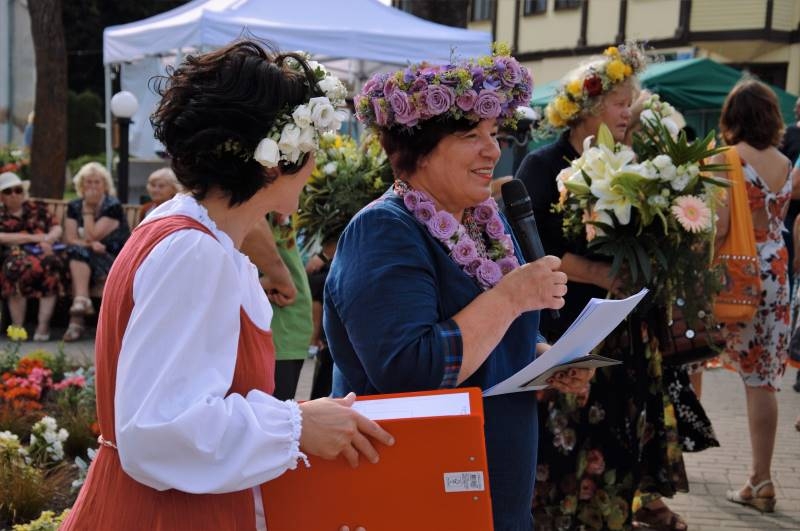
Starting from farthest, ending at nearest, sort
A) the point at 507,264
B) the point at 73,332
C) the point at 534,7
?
the point at 534,7 → the point at 73,332 → the point at 507,264

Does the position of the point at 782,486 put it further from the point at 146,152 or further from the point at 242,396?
the point at 146,152

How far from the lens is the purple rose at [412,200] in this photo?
8.63 ft

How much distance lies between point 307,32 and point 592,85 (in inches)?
285

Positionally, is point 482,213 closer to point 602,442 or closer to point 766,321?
point 602,442

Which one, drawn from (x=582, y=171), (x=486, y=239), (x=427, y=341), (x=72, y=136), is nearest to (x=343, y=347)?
(x=427, y=341)

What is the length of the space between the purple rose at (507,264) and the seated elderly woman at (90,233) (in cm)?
796

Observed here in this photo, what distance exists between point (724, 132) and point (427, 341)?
3742 mm

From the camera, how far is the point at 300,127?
6.55ft

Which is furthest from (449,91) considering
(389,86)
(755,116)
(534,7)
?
(534,7)

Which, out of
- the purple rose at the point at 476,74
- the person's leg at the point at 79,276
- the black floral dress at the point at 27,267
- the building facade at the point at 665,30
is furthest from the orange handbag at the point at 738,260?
the building facade at the point at 665,30

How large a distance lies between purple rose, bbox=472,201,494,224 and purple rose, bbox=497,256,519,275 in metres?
0.14

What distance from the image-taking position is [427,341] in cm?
235

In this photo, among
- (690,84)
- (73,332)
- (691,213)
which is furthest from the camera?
(690,84)

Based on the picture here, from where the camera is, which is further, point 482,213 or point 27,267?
point 27,267
